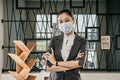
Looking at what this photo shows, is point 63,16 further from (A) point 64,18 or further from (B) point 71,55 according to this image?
(B) point 71,55

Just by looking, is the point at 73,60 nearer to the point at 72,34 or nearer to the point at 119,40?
the point at 72,34

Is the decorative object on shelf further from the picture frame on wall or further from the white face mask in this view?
the picture frame on wall

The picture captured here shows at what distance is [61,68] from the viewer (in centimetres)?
142

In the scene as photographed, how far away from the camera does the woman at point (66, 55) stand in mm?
1402

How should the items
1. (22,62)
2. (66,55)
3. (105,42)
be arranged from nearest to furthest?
(66,55) → (22,62) → (105,42)

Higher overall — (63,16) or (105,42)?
(63,16)

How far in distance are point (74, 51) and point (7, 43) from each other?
7.04 ft

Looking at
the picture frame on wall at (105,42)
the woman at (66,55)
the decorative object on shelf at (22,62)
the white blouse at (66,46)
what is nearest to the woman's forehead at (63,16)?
the woman at (66,55)

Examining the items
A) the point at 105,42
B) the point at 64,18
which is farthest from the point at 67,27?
the point at 105,42

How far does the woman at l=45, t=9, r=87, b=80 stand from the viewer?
140cm

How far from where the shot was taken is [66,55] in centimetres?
141

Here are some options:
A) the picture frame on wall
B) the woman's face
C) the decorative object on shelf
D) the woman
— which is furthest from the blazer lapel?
the picture frame on wall

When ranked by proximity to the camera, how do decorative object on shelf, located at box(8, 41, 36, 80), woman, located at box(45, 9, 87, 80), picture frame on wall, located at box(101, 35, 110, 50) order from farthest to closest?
picture frame on wall, located at box(101, 35, 110, 50) → decorative object on shelf, located at box(8, 41, 36, 80) → woman, located at box(45, 9, 87, 80)

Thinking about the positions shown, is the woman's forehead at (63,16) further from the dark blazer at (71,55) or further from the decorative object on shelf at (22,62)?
the decorative object on shelf at (22,62)
